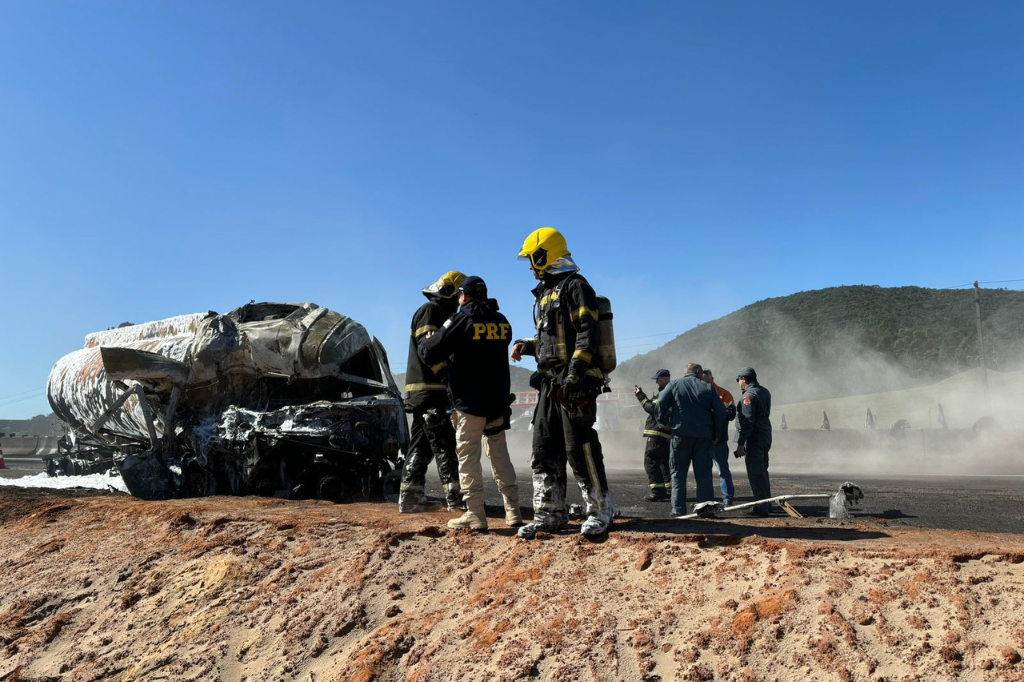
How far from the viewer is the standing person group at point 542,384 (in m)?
4.68

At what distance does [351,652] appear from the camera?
12.7 ft

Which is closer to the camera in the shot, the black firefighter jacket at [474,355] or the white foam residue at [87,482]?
the black firefighter jacket at [474,355]

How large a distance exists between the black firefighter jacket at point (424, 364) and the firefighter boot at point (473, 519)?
145 cm

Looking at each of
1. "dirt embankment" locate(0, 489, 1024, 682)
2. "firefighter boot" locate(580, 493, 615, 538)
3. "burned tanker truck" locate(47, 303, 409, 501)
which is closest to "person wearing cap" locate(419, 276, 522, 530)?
"dirt embankment" locate(0, 489, 1024, 682)

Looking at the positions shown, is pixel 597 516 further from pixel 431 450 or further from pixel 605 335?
pixel 431 450

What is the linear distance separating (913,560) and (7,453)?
3775cm

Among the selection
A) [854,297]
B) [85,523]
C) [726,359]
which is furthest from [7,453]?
[854,297]

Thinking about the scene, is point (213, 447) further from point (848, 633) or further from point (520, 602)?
point (848, 633)

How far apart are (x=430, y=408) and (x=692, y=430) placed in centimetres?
292

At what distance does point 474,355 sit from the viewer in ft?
16.9

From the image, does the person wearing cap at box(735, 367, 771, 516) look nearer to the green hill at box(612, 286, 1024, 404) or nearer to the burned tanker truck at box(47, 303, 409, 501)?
the burned tanker truck at box(47, 303, 409, 501)

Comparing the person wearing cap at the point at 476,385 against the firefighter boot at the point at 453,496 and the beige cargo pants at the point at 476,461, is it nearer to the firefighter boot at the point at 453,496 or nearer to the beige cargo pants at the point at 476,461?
the beige cargo pants at the point at 476,461

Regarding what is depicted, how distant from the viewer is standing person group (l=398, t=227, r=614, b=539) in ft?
15.3

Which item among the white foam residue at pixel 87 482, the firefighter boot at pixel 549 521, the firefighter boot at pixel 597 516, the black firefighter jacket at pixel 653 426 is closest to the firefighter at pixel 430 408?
the firefighter boot at pixel 549 521
